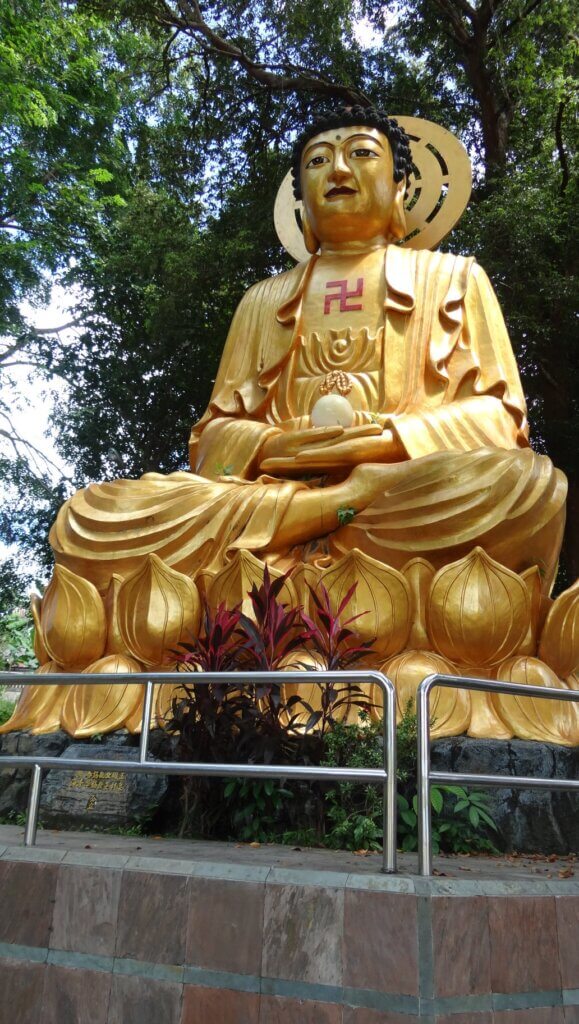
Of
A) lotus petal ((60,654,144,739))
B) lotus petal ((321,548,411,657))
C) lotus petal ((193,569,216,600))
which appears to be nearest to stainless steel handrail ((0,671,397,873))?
lotus petal ((60,654,144,739))

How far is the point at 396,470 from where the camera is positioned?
470 cm

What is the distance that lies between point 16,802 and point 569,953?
8.65ft

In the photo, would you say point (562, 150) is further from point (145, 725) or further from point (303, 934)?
point (303, 934)

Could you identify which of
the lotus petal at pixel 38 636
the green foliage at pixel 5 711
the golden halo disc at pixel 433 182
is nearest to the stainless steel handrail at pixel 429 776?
the lotus petal at pixel 38 636

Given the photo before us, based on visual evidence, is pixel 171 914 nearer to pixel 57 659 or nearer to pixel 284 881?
pixel 284 881

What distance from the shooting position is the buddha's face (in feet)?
21.0

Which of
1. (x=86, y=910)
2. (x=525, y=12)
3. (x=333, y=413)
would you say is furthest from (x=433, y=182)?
(x=86, y=910)

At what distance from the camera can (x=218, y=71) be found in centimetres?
1095

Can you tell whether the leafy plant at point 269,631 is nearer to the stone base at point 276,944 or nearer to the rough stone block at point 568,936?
the stone base at point 276,944

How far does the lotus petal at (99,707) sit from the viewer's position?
4293 millimetres

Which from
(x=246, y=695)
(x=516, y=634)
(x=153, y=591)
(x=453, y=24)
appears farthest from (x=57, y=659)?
(x=453, y=24)

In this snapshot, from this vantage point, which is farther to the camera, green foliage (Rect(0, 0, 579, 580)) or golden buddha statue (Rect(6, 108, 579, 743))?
green foliage (Rect(0, 0, 579, 580))

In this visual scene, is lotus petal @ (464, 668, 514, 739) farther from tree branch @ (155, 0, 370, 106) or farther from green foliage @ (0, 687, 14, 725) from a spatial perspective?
tree branch @ (155, 0, 370, 106)

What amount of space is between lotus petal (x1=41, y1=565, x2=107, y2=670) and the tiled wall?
2077 mm
